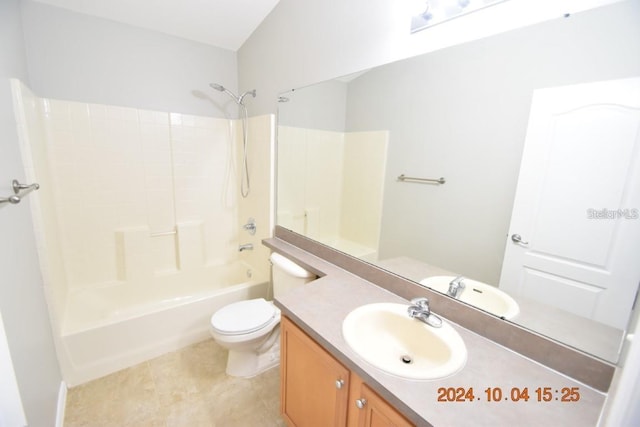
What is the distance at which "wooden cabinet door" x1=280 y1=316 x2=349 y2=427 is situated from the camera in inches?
37.6

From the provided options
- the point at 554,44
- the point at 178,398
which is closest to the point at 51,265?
the point at 178,398

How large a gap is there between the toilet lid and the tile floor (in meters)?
0.44

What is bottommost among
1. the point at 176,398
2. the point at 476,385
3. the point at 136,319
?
the point at 176,398

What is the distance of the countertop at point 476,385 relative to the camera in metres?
0.68

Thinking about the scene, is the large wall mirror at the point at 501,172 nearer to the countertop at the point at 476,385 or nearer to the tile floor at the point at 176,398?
the countertop at the point at 476,385

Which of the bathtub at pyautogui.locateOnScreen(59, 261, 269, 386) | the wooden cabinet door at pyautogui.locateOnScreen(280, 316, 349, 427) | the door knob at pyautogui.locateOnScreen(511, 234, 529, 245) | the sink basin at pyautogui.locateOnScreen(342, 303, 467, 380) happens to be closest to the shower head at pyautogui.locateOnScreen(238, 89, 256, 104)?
the bathtub at pyautogui.locateOnScreen(59, 261, 269, 386)

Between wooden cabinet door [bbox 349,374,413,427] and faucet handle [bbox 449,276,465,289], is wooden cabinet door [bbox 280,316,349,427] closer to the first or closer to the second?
wooden cabinet door [bbox 349,374,413,427]

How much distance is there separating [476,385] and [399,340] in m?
0.36

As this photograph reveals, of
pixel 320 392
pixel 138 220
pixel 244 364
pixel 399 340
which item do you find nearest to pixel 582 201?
pixel 399 340

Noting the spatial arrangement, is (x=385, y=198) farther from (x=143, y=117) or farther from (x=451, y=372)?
(x=143, y=117)

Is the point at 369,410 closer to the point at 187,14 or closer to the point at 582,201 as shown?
the point at 582,201

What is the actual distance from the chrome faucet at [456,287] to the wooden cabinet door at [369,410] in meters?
0.52

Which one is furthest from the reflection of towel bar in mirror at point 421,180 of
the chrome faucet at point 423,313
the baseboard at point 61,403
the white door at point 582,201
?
the baseboard at point 61,403

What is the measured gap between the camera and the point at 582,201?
818 mm
